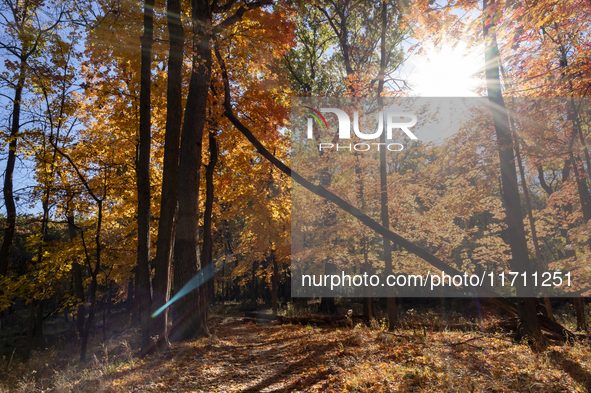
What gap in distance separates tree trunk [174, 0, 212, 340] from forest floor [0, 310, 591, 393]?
0.65 m

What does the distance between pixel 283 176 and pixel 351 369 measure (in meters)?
11.1

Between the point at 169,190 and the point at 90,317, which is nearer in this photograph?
the point at 169,190

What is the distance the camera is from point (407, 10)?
9.69m

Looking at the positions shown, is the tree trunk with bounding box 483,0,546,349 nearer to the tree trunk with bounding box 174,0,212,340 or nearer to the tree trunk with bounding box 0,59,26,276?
the tree trunk with bounding box 174,0,212,340

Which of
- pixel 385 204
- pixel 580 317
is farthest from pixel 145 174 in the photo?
pixel 580 317

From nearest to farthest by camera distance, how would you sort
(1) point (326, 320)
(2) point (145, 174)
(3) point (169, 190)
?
(3) point (169, 190), (2) point (145, 174), (1) point (326, 320)

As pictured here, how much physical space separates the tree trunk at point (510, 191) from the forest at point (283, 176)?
0.04 metres

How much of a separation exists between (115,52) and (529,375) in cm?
1183

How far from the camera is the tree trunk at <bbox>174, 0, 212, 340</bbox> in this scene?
7.57m

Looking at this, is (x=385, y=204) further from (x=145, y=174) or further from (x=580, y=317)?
(x=145, y=174)

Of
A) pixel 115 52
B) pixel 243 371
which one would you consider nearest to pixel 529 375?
pixel 243 371

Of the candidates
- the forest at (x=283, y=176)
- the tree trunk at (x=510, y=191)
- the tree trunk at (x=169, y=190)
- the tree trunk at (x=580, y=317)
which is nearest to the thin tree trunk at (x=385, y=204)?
the forest at (x=283, y=176)

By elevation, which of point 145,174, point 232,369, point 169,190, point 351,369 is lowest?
point 232,369

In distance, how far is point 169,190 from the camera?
7.12m
